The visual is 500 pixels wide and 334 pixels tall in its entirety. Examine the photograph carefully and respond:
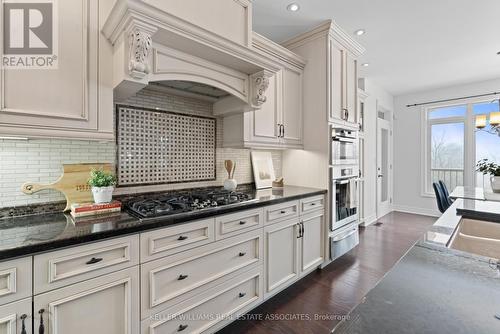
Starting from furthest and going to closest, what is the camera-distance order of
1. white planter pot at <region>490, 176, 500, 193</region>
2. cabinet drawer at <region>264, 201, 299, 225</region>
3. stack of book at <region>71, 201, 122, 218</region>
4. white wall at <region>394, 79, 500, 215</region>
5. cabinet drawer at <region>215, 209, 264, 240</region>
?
white wall at <region>394, 79, 500, 215</region> < white planter pot at <region>490, 176, 500, 193</region> < cabinet drawer at <region>264, 201, 299, 225</region> < cabinet drawer at <region>215, 209, 264, 240</region> < stack of book at <region>71, 201, 122, 218</region>

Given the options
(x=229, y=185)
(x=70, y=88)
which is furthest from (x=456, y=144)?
(x=70, y=88)

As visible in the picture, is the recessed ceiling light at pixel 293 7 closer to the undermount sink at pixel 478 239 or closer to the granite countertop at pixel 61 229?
the granite countertop at pixel 61 229

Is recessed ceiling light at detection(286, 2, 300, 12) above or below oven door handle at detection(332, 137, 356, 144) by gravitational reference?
above

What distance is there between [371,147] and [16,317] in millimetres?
5329

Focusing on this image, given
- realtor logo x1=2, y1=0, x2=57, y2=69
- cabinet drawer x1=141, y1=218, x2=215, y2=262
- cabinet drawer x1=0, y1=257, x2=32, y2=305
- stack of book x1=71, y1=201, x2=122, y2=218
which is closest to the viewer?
cabinet drawer x1=0, y1=257, x2=32, y2=305

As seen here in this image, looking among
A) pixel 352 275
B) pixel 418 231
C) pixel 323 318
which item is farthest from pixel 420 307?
pixel 418 231

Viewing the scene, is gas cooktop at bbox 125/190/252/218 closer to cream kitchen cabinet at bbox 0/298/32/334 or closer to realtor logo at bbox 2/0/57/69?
cream kitchen cabinet at bbox 0/298/32/334

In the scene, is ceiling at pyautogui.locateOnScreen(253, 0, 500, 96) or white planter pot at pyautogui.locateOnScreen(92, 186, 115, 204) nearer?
white planter pot at pyautogui.locateOnScreen(92, 186, 115, 204)

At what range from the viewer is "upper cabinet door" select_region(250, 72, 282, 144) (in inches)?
93.0

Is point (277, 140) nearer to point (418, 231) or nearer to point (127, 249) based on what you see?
point (127, 249)

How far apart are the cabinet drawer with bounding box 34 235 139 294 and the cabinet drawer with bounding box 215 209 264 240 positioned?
21.8 inches

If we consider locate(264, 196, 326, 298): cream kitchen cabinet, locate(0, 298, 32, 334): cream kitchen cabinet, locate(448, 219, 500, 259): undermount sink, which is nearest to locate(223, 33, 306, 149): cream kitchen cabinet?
locate(264, 196, 326, 298): cream kitchen cabinet

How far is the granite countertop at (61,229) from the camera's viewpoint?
0.96 meters

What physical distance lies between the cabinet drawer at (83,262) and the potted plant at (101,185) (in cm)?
45
